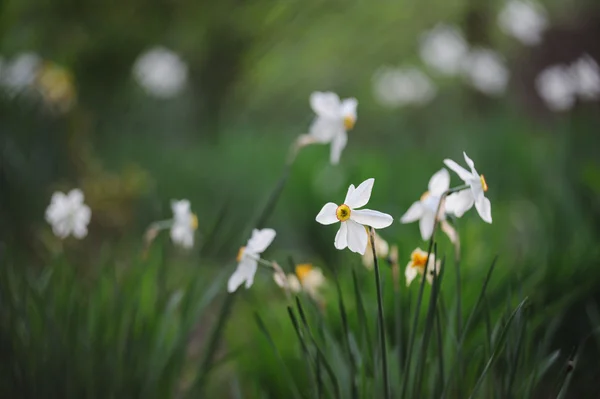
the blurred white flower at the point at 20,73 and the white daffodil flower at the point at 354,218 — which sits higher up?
the white daffodil flower at the point at 354,218

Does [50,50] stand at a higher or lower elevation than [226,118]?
higher

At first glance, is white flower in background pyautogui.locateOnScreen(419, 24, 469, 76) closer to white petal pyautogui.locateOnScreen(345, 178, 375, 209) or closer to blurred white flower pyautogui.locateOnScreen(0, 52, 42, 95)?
blurred white flower pyautogui.locateOnScreen(0, 52, 42, 95)

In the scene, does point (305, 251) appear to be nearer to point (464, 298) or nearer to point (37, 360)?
point (464, 298)

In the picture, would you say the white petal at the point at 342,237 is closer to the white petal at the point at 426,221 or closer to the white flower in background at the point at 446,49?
the white petal at the point at 426,221

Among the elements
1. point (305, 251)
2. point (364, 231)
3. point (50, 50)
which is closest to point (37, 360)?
point (364, 231)

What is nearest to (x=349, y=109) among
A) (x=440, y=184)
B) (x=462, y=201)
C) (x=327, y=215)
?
(x=440, y=184)

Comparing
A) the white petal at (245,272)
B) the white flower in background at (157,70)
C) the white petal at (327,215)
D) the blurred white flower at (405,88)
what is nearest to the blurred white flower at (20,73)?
the white flower in background at (157,70)

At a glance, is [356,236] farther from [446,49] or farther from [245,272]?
[446,49]

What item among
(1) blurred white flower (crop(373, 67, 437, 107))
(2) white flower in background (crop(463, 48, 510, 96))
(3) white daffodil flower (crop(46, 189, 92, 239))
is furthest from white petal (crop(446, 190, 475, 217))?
(1) blurred white flower (crop(373, 67, 437, 107))
